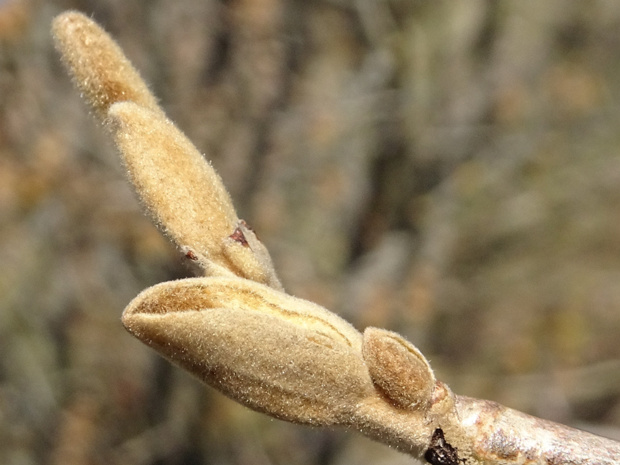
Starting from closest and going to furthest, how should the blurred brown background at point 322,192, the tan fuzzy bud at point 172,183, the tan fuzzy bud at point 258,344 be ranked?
the tan fuzzy bud at point 258,344 < the tan fuzzy bud at point 172,183 < the blurred brown background at point 322,192

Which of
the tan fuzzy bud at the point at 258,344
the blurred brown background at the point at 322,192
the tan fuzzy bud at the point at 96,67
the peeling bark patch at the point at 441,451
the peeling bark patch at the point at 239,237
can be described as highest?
the blurred brown background at the point at 322,192

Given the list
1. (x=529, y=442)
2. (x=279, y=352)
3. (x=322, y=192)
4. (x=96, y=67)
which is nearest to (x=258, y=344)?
(x=279, y=352)

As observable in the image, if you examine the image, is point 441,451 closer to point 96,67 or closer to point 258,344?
point 258,344

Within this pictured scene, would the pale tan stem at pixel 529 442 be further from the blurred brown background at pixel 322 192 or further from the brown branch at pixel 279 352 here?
the blurred brown background at pixel 322 192

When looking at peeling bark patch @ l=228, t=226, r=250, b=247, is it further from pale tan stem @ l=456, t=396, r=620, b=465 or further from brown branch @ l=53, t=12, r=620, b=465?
pale tan stem @ l=456, t=396, r=620, b=465

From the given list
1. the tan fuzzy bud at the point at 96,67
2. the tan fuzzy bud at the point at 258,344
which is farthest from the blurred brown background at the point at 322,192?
the tan fuzzy bud at the point at 258,344

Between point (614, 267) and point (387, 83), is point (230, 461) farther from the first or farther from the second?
point (614, 267)

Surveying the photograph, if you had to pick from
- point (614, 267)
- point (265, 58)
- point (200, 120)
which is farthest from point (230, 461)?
point (614, 267)

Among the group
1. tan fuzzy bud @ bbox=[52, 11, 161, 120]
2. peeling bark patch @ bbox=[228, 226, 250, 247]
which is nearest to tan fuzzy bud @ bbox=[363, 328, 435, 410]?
peeling bark patch @ bbox=[228, 226, 250, 247]
